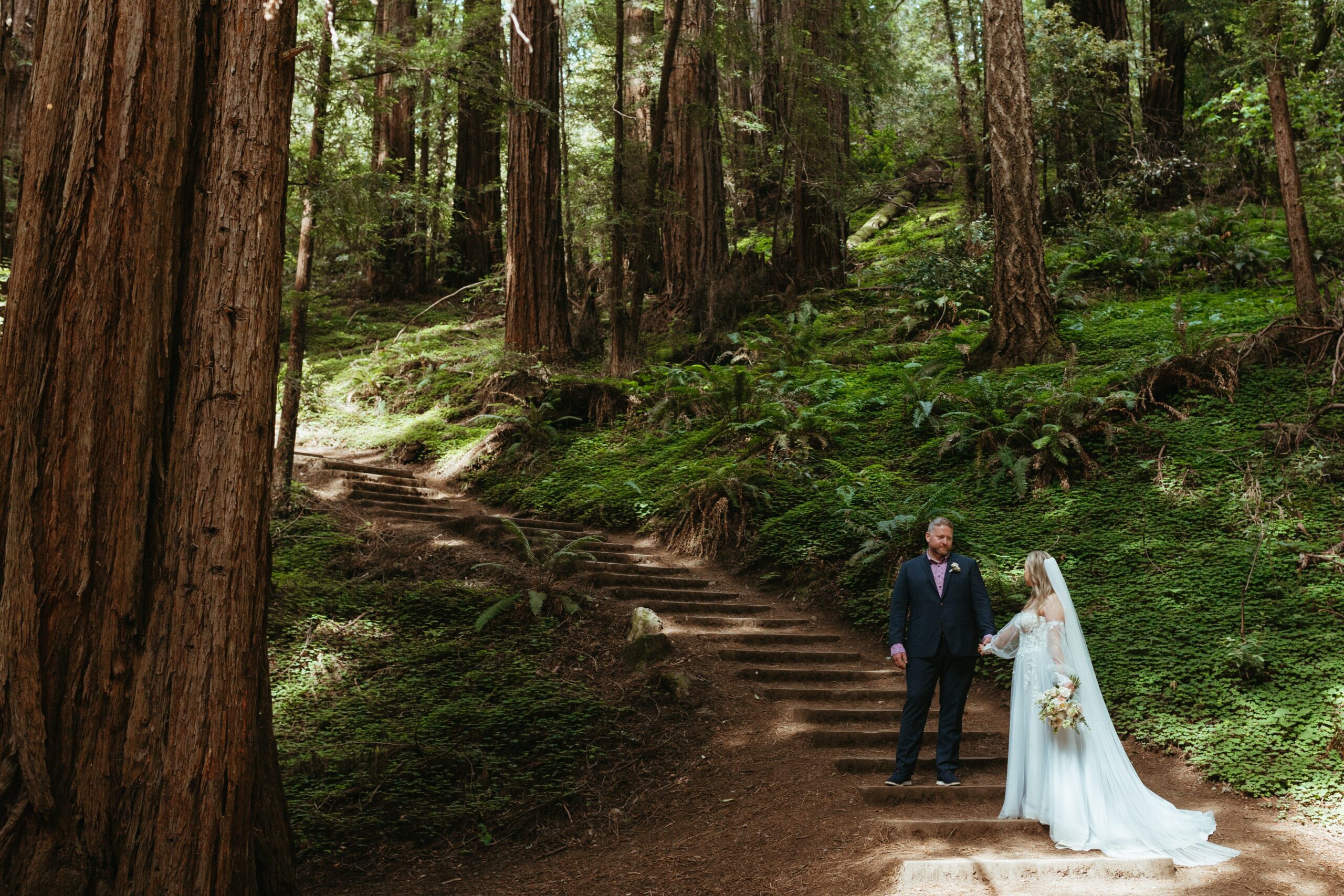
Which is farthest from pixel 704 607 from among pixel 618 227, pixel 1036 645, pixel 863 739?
pixel 618 227

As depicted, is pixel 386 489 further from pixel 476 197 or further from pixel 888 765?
pixel 476 197

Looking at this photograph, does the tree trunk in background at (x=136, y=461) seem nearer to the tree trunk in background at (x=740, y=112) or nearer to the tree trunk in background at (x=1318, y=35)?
the tree trunk in background at (x=740, y=112)

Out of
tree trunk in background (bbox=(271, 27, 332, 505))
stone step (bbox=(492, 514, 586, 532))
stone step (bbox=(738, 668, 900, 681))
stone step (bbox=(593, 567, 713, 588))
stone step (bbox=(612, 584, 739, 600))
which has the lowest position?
stone step (bbox=(738, 668, 900, 681))

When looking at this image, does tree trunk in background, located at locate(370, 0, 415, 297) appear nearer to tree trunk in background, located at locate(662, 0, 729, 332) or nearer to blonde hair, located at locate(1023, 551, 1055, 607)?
tree trunk in background, located at locate(662, 0, 729, 332)

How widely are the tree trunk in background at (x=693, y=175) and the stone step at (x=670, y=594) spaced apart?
9004 millimetres

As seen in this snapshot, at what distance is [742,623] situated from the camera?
899 cm

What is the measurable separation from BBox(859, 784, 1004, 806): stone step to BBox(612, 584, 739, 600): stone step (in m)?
3.72

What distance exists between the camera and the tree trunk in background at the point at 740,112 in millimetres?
16438

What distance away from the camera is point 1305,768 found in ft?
20.1

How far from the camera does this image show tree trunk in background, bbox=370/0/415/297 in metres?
18.8

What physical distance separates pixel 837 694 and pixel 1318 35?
14020mm

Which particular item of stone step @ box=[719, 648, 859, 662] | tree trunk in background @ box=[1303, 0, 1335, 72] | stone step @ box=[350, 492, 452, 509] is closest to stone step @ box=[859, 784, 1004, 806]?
stone step @ box=[719, 648, 859, 662]

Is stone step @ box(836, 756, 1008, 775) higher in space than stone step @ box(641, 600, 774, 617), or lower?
lower

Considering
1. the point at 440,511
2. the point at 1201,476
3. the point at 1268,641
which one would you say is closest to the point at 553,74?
the point at 440,511
